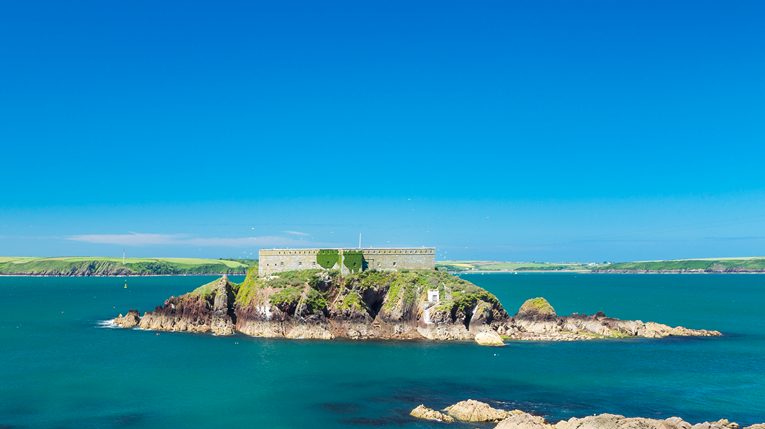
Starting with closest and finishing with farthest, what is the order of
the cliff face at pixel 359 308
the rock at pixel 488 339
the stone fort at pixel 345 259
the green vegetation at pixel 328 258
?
the rock at pixel 488 339
the cliff face at pixel 359 308
the green vegetation at pixel 328 258
the stone fort at pixel 345 259

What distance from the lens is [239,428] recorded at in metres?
45.3

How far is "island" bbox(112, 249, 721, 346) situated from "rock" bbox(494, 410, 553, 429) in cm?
3849

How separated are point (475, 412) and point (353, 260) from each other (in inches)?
2019

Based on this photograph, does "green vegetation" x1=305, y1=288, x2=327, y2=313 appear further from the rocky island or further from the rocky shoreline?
the rocky shoreline

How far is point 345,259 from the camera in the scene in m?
95.1

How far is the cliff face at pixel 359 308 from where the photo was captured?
3406 inches

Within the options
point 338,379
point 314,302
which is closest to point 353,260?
point 314,302

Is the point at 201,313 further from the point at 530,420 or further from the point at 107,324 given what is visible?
the point at 530,420

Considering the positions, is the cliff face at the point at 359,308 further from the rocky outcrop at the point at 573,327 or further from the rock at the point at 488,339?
the rock at the point at 488,339

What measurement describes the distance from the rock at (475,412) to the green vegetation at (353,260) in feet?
160

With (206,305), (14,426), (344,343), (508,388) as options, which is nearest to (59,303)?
(206,305)

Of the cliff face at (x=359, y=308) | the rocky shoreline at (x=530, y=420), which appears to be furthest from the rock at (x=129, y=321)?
the rocky shoreline at (x=530, y=420)

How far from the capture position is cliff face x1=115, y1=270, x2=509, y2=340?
86.5m

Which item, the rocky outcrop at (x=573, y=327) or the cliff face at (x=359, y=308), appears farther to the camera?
the rocky outcrop at (x=573, y=327)
